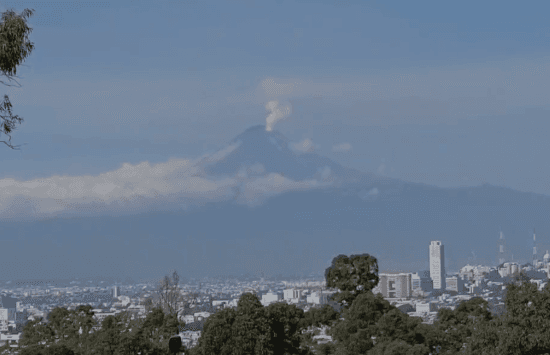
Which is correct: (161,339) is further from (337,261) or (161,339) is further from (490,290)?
(490,290)

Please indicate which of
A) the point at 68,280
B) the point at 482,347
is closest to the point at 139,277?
the point at 68,280

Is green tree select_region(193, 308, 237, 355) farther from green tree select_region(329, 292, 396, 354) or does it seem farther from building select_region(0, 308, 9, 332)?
building select_region(0, 308, 9, 332)

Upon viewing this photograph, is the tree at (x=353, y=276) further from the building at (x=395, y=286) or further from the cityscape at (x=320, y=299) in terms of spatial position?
the building at (x=395, y=286)

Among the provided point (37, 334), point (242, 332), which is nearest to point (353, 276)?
point (242, 332)

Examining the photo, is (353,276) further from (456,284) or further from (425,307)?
(456,284)

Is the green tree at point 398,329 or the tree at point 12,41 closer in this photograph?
the tree at point 12,41

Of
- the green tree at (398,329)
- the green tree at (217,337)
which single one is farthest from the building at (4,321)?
the green tree at (217,337)

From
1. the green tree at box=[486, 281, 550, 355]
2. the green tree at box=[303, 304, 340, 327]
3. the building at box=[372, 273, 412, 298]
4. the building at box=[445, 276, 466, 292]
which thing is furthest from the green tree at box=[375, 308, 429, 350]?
the building at box=[445, 276, 466, 292]
